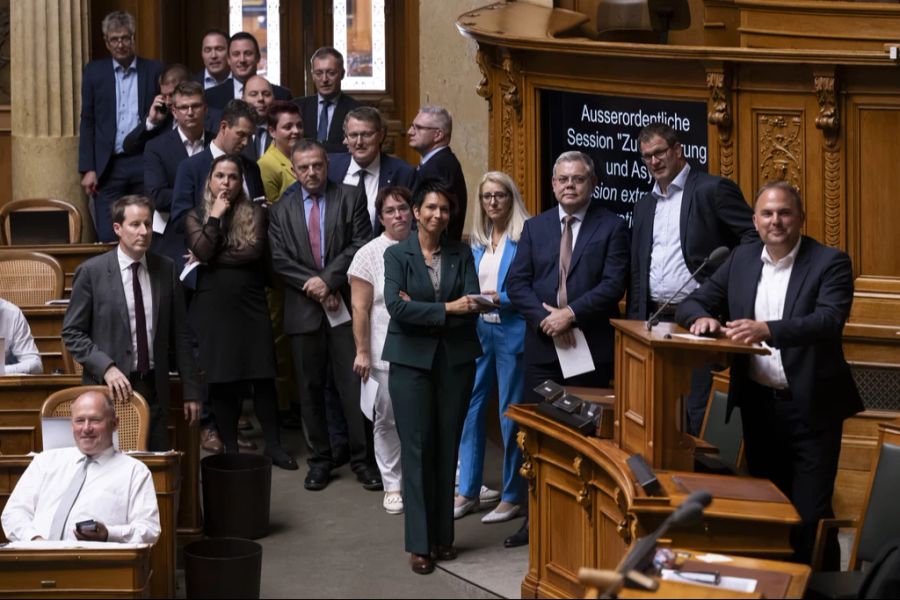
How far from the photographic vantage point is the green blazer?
22.8 ft

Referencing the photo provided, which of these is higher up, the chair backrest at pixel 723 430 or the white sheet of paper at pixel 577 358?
the white sheet of paper at pixel 577 358

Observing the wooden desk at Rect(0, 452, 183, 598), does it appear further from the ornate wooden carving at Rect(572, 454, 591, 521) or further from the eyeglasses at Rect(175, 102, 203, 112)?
the eyeglasses at Rect(175, 102, 203, 112)

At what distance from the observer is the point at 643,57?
7738mm

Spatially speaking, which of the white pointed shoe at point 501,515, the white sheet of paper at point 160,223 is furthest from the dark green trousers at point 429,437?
the white sheet of paper at point 160,223

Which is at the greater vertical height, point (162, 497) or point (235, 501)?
point (162, 497)

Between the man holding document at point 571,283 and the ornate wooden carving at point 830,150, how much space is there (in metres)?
0.91

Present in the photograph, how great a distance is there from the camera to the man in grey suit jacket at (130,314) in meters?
7.13

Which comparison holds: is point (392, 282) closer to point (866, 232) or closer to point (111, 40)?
point (866, 232)

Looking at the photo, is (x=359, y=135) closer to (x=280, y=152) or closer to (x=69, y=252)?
→ (x=280, y=152)

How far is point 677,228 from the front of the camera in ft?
22.5

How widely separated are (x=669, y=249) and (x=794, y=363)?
125cm

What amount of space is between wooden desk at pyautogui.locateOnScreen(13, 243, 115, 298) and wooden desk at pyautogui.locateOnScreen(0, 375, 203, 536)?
152cm

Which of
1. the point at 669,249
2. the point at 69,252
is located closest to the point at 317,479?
the point at 69,252

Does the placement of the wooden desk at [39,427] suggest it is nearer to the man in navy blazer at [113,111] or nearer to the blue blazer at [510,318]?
the blue blazer at [510,318]
